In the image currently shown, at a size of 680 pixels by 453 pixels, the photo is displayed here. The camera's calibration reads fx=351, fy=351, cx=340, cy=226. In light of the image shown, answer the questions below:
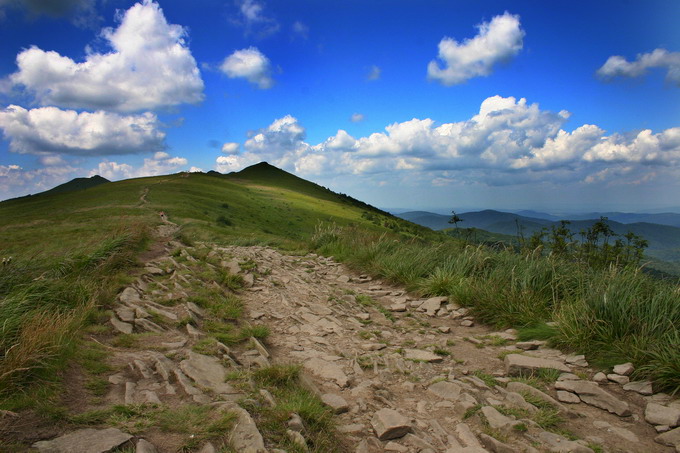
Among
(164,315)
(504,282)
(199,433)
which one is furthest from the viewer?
(504,282)

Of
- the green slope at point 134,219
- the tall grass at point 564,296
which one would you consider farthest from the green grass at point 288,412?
the green slope at point 134,219

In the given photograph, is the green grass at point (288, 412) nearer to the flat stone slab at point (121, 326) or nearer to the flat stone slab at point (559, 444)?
the flat stone slab at point (559, 444)

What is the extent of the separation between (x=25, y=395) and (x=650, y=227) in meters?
242

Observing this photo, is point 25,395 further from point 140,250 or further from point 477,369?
point 140,250

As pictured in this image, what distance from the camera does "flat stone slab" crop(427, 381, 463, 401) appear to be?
4445 mm

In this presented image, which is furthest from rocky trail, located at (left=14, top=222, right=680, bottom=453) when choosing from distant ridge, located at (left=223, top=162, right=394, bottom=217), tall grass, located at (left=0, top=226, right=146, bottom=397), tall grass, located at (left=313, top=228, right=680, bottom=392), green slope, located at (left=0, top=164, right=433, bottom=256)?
distant ridge, located at (left=223, top=162, right=394, bottom=217)

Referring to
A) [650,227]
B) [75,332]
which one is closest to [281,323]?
[75,332]

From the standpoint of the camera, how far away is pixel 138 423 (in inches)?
122

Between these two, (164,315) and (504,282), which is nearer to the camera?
(164,315)

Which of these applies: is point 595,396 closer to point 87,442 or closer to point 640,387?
point 640,387

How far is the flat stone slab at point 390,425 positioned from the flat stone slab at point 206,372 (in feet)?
5.30

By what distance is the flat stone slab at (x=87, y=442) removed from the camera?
2652mm

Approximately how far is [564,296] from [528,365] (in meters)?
2.83

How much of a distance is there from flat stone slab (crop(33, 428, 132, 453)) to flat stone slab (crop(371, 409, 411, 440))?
2.31 meters
